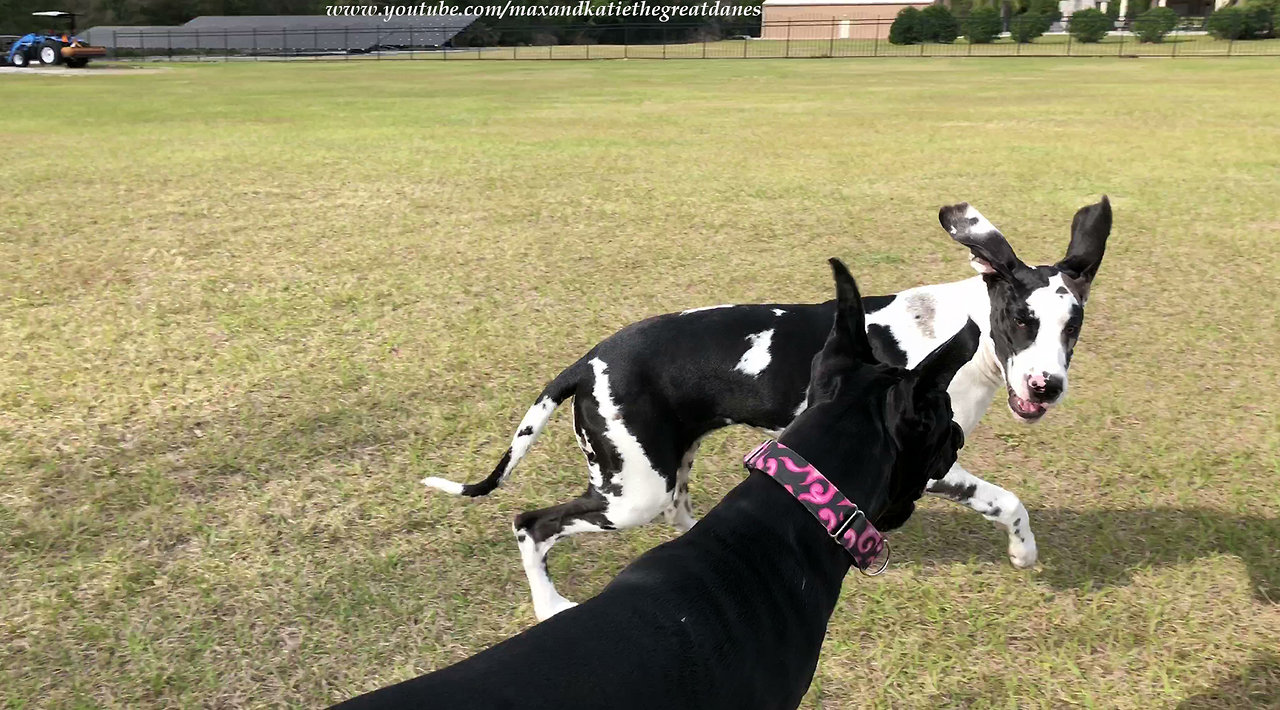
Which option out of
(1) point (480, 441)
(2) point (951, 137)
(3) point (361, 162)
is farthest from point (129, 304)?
(2) point (951, 137)

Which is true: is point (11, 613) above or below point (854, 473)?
below

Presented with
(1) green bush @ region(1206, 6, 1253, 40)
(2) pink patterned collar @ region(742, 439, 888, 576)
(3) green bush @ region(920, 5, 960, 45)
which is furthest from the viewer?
(3) green bush @ region(920, 5, 960, 45)

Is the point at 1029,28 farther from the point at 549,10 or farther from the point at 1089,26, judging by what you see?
the point at 549,10

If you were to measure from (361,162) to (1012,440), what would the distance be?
11416mm

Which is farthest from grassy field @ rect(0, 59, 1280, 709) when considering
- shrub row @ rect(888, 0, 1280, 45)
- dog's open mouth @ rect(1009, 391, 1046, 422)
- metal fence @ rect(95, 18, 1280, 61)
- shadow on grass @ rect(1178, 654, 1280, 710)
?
shrub row @ rect(888, 0, 1280, 45)

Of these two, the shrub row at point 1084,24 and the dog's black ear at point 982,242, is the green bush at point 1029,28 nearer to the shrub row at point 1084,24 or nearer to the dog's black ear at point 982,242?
the shrub row at point 1084,24

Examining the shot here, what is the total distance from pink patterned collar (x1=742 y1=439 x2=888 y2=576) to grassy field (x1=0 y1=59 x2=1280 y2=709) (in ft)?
4.04

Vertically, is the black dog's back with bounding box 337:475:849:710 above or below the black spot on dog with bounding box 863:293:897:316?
below

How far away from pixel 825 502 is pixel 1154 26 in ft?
188

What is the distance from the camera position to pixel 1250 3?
54.2 m

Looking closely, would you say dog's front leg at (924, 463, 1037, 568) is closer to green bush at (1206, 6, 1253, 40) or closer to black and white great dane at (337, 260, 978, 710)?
black and white great dane at (337, 260, 978, 710)

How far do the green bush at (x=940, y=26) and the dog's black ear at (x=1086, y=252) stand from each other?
5743 cm

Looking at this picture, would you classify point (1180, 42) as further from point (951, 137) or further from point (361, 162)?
point (361, 162)

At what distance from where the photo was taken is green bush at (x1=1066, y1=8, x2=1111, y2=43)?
5038 cm
